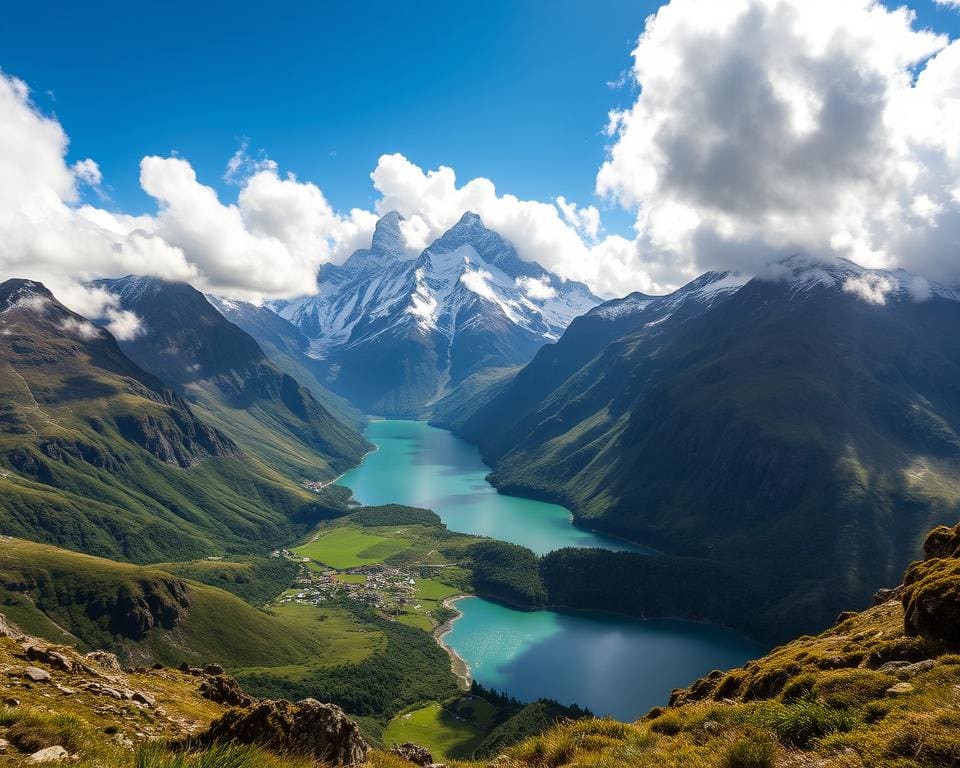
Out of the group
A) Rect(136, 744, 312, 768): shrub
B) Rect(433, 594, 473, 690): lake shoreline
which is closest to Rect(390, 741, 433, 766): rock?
Rect(136, 744, 312, 768): shrub

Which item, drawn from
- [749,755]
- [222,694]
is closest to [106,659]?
[222,694]

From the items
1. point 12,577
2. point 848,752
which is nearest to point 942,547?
point 848,752

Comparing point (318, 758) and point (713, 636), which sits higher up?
point (713, 636)

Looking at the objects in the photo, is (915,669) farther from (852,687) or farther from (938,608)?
(938,608)

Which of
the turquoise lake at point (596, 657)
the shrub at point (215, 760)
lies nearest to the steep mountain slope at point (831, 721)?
the shrub at point (215, 760)

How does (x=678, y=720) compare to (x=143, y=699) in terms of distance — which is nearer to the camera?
(x=678, y=720)

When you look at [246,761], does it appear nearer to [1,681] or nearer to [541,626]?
[1,681]

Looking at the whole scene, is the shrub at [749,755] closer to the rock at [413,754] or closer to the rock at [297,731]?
the rock at [297,731]

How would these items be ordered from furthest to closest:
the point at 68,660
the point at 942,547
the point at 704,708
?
the point at 942,547 < the point at 68,660 < the point at 704,708
